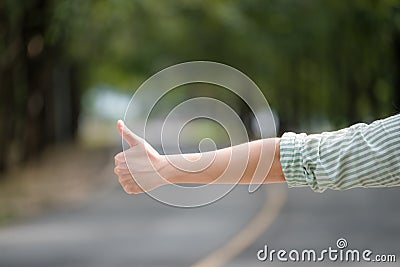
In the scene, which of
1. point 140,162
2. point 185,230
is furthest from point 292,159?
point 185,230

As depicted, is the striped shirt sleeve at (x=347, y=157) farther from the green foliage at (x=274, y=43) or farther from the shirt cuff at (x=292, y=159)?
the green foliage at (x=274, y=43)

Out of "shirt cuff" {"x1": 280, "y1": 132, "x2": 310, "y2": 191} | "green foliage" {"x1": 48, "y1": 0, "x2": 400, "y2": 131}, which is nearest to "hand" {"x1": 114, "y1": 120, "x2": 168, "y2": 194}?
"shirt cuff" {"x1": 280, "y1": 132, "x2": 310, "y2": 191}

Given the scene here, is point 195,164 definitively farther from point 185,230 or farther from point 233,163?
point 185,230

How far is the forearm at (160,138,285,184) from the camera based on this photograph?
2.89 meters

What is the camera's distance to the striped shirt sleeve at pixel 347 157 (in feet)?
9.18

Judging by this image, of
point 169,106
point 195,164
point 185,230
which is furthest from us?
point 169,106

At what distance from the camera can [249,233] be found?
546 inches

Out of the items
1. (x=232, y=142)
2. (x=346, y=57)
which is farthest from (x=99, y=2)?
(x=232, y=142)

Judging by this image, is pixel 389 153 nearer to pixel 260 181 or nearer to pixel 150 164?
pixel 260 181

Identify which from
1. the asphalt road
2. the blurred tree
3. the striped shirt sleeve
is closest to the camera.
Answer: the striped shirt sleeve

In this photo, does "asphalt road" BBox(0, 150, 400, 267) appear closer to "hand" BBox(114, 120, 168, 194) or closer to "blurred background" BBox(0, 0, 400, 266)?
"blurred background" BBox(0, 0, 400, 266)

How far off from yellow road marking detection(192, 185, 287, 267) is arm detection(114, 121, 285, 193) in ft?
26.1

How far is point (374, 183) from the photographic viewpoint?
2877 millimetres

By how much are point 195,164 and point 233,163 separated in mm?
111
